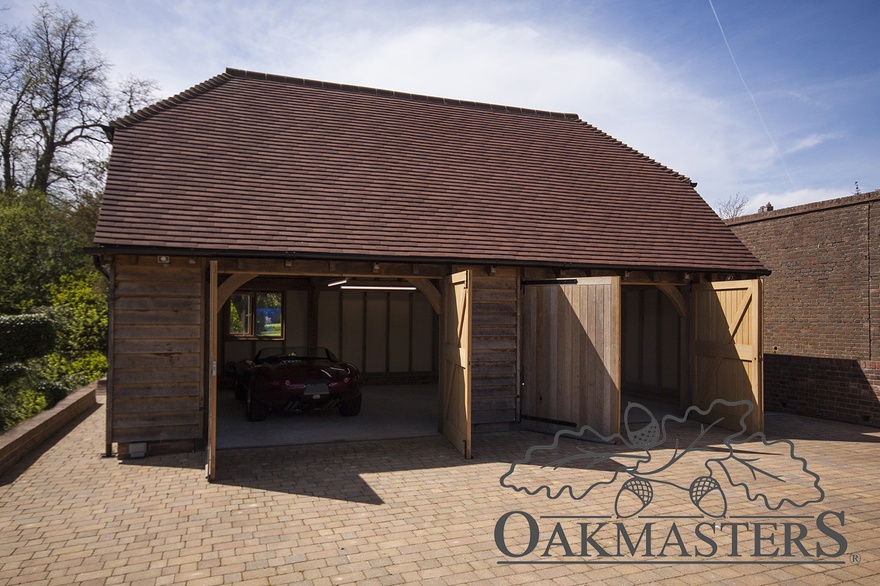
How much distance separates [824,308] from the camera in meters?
11.4

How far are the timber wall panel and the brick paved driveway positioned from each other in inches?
67.3

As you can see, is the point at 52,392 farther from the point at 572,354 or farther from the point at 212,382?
the point at 572,354

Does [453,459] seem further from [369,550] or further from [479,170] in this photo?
[479,170]

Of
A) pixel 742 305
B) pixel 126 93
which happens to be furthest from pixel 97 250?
pixel 126 93

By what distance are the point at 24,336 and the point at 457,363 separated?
8.48 metres

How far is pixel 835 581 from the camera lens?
4281mm

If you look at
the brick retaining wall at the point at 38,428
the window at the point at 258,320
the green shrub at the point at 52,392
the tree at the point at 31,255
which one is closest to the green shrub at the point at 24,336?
the green shrub at the point at 52,392

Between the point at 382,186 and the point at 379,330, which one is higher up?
the point at 382,186

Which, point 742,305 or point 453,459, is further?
point 742,305

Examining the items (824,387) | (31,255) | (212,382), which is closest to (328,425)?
(212,382)

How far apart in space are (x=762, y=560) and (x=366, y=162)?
8.44 m

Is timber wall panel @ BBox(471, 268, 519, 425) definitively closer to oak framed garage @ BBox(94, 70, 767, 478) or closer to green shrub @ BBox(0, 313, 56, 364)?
oak framed garage @ BBox(94, 70, 767, 478)

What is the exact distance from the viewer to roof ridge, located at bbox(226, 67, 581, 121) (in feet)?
40.3

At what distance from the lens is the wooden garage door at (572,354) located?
8.54 m
